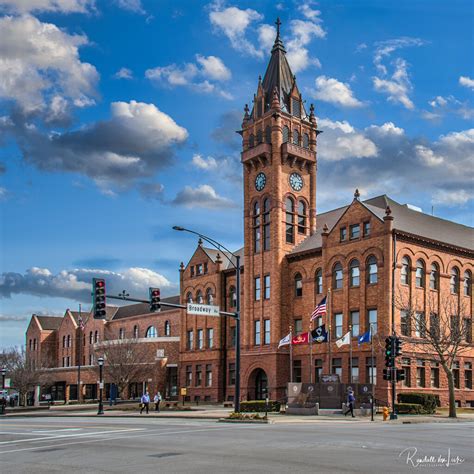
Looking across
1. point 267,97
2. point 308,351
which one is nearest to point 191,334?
point 308,351

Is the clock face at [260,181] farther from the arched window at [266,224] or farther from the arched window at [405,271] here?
the arched window at [405,271]

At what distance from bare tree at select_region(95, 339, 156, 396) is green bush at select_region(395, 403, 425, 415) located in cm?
3221

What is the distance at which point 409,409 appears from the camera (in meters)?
44.4

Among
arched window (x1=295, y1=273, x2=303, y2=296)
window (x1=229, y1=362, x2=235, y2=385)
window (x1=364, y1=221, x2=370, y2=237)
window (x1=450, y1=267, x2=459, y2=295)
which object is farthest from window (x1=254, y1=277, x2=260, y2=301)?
window (x1=450, y1=267, x2=459, y2=295)

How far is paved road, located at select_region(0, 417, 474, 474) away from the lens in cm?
1602

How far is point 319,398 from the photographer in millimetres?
46438

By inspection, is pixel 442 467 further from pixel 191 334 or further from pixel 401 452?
pixel 191 334

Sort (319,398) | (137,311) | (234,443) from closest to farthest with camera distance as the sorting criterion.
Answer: (234,443), (319,398), (137,311)

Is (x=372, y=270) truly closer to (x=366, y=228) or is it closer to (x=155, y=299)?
(x=366, y=228)

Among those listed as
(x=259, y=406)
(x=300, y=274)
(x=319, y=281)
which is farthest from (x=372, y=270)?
(x=259, y=406)

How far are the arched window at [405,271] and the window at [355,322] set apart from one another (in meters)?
4.36

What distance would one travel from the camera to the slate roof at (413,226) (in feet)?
177

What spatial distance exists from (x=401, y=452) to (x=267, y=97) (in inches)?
1923

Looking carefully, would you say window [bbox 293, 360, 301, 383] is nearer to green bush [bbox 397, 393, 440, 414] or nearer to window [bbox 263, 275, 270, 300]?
window [bbox 263, 275, 270, 300]
